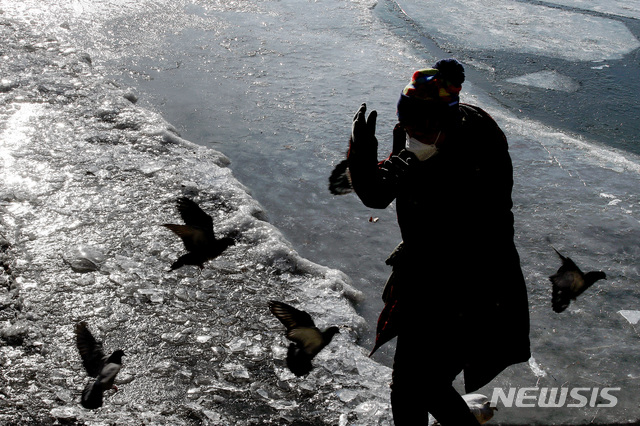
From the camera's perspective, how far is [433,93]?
190 cm

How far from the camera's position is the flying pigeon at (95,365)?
2.34 metres

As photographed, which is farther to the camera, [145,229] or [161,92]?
[161,92]

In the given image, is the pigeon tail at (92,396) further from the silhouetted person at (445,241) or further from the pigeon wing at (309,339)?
the silhouetted person at (445,241)

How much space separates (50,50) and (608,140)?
588 centimetres

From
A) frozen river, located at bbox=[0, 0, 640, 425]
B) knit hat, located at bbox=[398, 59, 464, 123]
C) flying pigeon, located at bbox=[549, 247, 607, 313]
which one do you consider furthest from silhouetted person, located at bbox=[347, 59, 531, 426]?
flying pigeon, located at bbox=[549, 247, 607, 313]

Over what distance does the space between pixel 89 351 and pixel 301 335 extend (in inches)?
36.5

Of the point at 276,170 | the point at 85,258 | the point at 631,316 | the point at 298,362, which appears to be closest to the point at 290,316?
the point at 298,362

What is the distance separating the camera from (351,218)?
4.02 metres

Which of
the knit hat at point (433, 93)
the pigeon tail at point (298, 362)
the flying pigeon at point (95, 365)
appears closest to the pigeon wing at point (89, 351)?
the flying pigeon at point (95, 365)

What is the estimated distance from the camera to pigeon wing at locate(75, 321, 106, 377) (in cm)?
248

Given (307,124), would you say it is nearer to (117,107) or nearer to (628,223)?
(117,107)

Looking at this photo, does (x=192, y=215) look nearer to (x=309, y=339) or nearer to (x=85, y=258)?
(x=85, y=258)

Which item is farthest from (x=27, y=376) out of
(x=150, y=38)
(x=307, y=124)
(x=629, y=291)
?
(x=150, y=38)

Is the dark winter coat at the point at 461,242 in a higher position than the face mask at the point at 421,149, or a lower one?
lower
